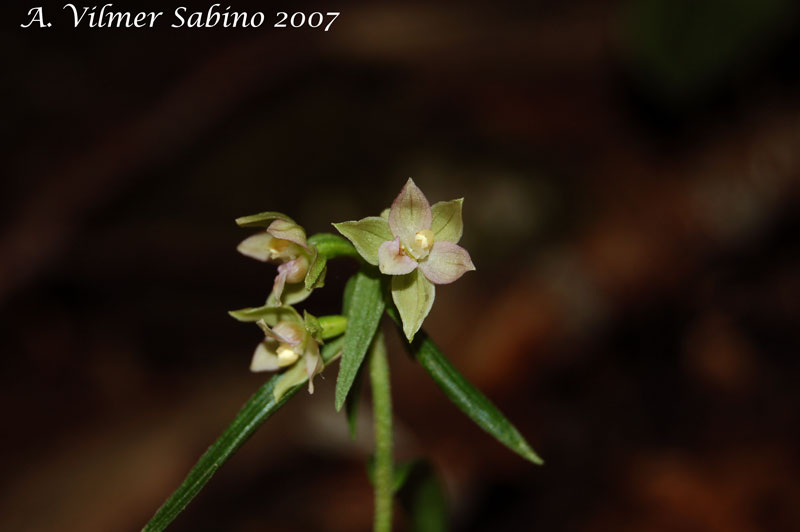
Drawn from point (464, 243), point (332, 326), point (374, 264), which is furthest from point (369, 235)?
point (464, 243)

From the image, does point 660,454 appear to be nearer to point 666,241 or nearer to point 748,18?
point 666,241

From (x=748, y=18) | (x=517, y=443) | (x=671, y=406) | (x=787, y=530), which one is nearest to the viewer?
(x=517, y=443)

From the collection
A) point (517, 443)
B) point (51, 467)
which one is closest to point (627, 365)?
point (517, 443)

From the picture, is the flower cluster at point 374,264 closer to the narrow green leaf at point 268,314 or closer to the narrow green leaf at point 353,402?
the narrow green leaf at point 268,314

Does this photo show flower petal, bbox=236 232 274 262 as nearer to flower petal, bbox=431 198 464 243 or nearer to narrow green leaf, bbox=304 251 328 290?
narrow green leaf, bbox=304 251 328 290

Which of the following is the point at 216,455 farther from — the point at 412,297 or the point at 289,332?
the point at 412,297

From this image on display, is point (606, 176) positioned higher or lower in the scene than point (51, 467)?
higher

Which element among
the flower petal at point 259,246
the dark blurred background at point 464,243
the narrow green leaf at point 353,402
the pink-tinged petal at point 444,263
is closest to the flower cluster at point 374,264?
the pink-tinged petal at point 444,263
